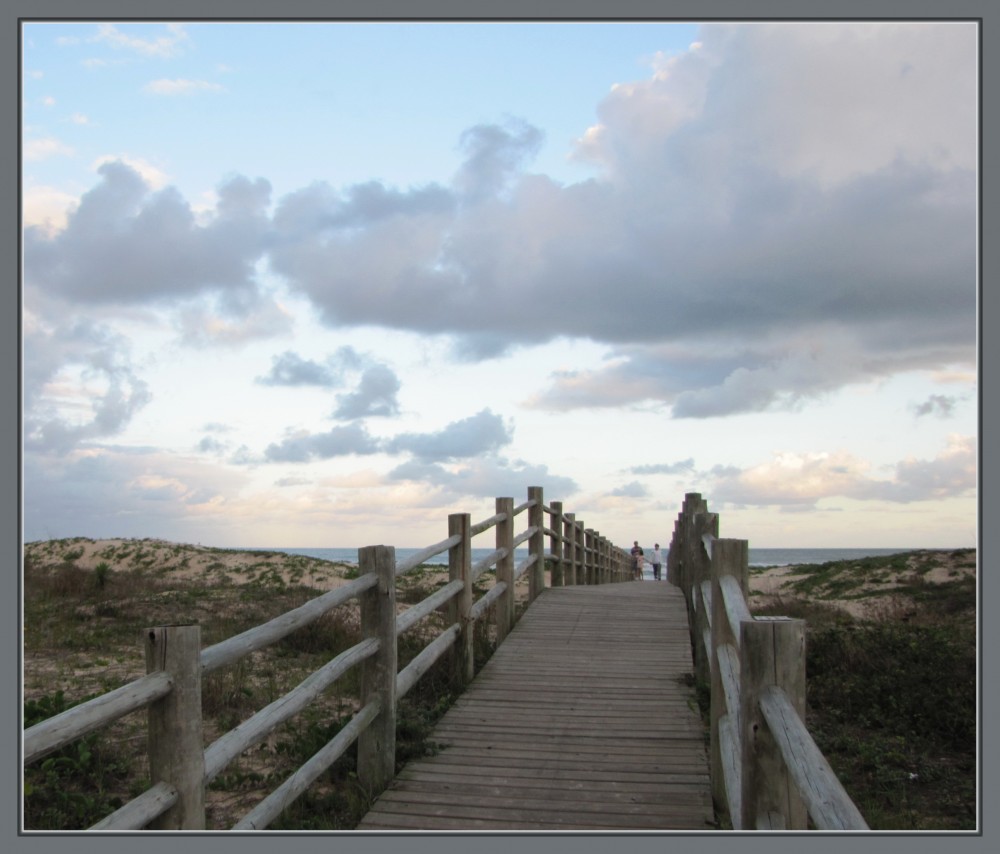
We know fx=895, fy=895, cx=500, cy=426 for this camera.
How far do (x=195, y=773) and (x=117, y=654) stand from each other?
6.88m

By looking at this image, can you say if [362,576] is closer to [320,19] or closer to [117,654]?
[320,19]

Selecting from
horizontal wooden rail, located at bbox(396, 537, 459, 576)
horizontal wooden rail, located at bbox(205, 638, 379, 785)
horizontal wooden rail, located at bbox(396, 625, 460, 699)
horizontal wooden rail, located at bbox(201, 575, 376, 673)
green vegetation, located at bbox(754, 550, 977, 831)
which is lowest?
green vegetation, located at bbox(754, 550, 977, 831)

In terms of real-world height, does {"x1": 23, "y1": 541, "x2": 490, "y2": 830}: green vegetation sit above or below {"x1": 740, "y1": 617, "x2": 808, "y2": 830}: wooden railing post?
below

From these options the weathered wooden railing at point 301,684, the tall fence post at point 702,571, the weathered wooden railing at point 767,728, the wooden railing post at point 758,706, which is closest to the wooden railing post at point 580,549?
the weathered wooden railing at point 301,684

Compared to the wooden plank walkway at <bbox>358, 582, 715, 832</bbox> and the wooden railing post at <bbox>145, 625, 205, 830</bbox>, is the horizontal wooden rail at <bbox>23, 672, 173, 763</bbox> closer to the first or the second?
the wooden railing post at <bbox>145, 625, 205, 830</bbox>

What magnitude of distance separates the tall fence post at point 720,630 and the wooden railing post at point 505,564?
3.90m

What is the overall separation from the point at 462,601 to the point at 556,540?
5224 mm

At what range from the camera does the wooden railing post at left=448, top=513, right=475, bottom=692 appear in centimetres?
738

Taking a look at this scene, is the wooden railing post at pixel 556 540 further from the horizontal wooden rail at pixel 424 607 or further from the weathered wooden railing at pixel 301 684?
the horizontal wooden rail at pixel 424 607

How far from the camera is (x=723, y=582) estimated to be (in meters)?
4.64

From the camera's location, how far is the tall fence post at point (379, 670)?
5.39 m

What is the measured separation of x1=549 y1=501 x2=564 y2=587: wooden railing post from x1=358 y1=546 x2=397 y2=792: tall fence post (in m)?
6.49

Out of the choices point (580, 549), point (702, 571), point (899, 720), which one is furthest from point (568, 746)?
point (580, 549)

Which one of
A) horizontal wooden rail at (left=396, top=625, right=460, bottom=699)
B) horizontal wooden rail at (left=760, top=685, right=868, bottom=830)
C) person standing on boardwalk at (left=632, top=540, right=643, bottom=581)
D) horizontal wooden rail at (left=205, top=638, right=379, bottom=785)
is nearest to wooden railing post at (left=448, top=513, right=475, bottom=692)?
horizontal wooden rail at (left=396, top=625, right=460, bottom=699)
